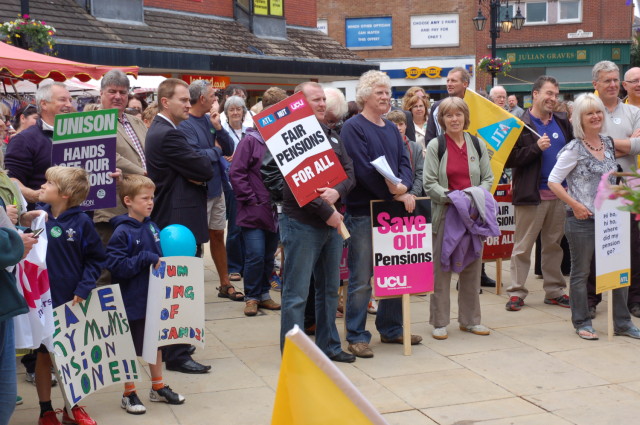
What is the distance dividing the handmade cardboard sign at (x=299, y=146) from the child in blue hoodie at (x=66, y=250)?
1.43m

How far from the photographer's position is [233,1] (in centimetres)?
2392

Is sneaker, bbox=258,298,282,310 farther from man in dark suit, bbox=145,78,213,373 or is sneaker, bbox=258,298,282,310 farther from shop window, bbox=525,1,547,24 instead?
shop window, bbox=525,1,547,24

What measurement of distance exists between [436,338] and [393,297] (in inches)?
26.2

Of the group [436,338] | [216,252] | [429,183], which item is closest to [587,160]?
[429,183]

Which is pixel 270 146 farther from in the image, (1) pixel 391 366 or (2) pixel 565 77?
(2) pixel 565 77

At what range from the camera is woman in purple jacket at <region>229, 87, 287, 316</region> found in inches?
298

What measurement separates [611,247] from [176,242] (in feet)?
12.1

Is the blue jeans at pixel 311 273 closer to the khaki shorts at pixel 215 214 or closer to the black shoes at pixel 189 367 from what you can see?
the black shoes at pixel 189 367

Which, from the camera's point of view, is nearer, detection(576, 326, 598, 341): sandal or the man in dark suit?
the man in dark suit

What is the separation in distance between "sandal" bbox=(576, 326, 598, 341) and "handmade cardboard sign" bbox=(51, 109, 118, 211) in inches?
158

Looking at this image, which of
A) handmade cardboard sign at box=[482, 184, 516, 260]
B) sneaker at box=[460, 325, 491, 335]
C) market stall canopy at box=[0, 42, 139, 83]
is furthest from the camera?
market stall canopy at box=[0, 42, 139, 83]

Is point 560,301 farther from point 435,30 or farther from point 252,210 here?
point 435,30

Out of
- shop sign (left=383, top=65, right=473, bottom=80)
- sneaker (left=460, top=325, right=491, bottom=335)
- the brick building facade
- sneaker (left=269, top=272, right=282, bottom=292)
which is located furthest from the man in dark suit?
shop sign (left=383, top=65, right=473, bottom=80)

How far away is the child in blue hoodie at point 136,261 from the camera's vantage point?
5180 mm
